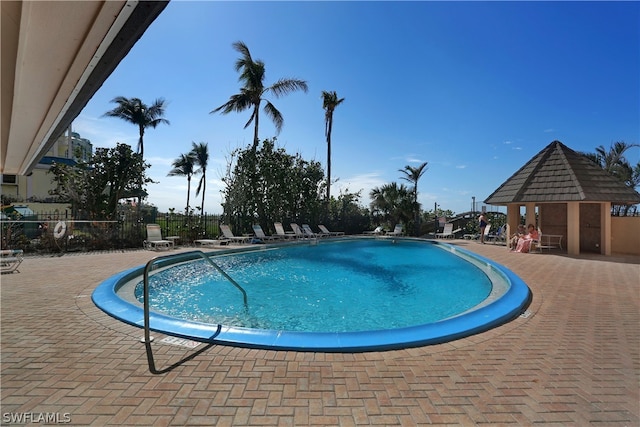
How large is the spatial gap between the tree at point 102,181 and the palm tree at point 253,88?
21.8 ft

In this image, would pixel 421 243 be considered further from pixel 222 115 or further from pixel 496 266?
pixel 222 115

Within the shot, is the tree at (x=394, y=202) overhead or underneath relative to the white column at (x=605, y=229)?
overhead

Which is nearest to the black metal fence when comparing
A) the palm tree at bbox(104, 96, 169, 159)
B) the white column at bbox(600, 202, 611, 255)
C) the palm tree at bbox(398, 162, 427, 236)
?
the palm tree at bbox(104, 96, 169, 159)

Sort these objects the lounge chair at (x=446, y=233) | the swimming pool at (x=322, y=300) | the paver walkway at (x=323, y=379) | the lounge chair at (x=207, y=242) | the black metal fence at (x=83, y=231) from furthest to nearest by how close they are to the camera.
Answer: the lounge chair at (x=446, y=233)
the lounge chair at (x=207, y=242)
the black metal fence at (x=83, y=231)
the swimming pool at (x=322, y=300)
the paver walkway at (x=323, y=379)

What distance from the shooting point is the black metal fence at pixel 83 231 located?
34.8ft

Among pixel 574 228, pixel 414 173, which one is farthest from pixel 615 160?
pixel 574 228

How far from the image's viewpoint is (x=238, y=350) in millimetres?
3285

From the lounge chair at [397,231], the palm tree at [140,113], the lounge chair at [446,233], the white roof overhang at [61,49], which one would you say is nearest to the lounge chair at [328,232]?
the lounge chair at [397,231]

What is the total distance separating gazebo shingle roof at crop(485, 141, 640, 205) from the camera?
11.4 metres

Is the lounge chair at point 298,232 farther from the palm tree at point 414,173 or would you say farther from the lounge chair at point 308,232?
the palm tree at point 414,173

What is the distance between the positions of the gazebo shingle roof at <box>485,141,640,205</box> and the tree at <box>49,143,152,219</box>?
1755 cm

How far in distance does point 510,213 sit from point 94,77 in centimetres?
1628

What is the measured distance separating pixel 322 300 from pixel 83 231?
11058 mm

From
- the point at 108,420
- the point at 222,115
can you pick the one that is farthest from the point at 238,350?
the point at 222,115
